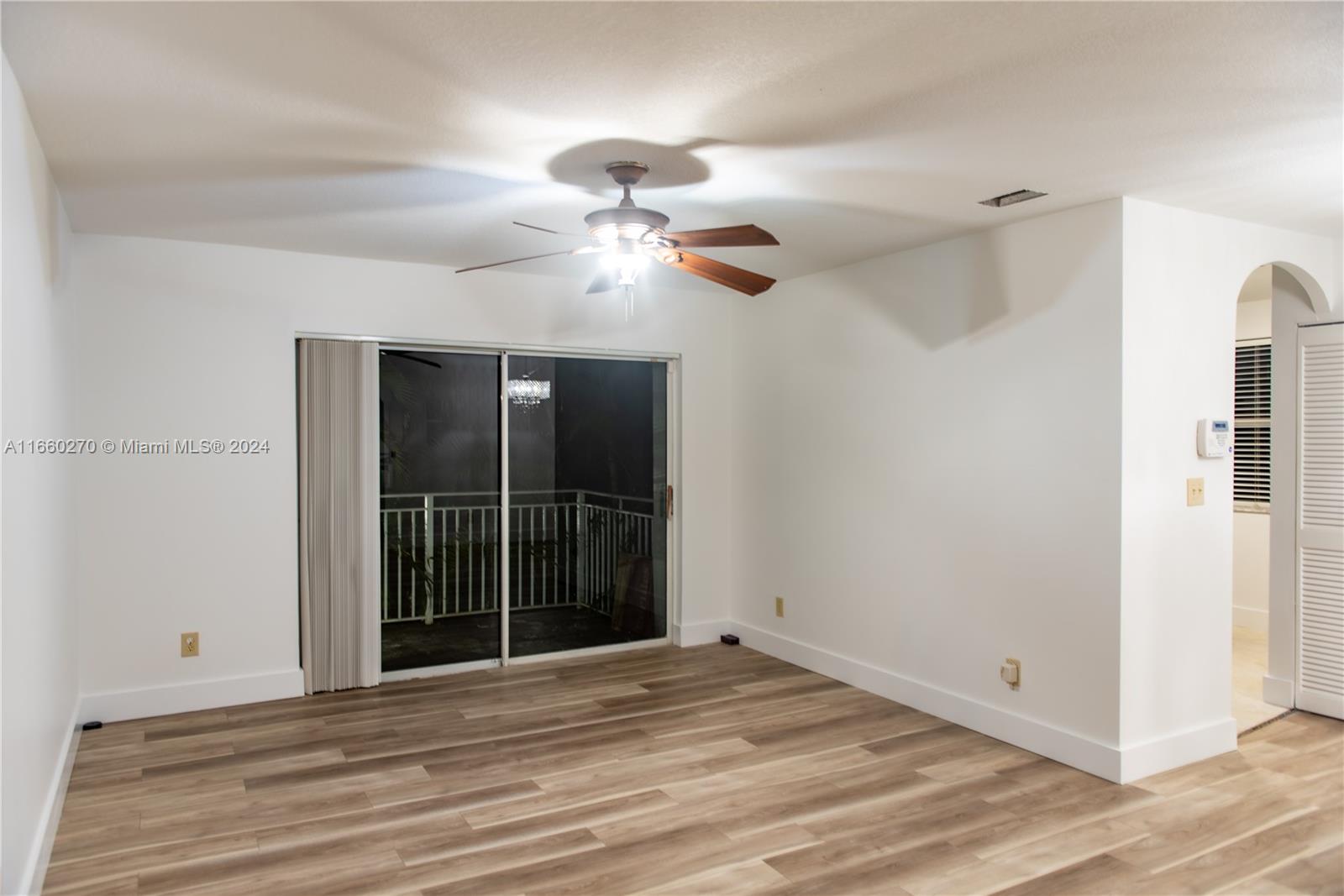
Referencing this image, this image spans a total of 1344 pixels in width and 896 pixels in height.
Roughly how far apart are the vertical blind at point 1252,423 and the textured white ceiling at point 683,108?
264 centimetres

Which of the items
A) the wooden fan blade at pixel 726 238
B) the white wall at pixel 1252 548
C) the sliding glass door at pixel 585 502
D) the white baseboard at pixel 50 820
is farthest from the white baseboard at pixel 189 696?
the white wall at pixel 1252 548

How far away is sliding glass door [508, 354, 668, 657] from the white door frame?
0.04 meters

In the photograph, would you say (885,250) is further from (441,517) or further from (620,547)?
(441,517)

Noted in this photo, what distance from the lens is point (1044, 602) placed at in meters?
3.80

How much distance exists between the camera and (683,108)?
2555mm

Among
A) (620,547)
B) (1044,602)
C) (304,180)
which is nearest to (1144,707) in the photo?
(1044,602)

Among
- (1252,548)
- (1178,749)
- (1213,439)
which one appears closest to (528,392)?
(1213,439)

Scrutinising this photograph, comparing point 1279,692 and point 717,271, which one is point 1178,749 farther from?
point 717,271

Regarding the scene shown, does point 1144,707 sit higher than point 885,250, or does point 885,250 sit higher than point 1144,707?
point 885,250

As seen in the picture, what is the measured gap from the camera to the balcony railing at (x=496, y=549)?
16.3ft

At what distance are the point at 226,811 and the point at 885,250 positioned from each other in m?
3.93

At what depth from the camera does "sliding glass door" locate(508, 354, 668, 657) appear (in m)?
5.29

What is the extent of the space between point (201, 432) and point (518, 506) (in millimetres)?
1779

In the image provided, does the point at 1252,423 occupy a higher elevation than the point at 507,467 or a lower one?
higher
